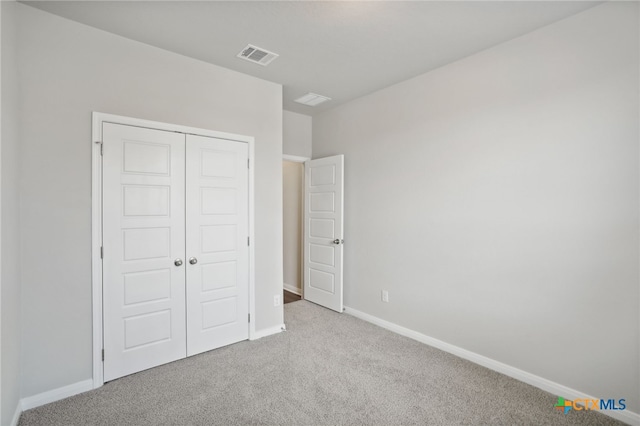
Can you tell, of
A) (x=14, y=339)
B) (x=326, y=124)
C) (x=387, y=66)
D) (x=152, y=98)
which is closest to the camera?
(x=14, y=339)

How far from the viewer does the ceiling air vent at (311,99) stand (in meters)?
3.93

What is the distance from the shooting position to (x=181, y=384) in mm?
2459

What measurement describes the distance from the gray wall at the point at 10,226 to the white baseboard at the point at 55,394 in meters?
0.12

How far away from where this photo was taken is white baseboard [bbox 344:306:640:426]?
81.6 inches

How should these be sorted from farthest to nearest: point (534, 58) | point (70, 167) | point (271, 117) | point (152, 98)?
point (271, 117) < point (152, 98) < point (534, 58) < point (70, 167)

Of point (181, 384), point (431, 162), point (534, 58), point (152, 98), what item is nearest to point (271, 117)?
point (152, 98)

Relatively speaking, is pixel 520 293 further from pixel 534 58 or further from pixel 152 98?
pixel 152 98

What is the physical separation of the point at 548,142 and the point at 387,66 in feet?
5.34

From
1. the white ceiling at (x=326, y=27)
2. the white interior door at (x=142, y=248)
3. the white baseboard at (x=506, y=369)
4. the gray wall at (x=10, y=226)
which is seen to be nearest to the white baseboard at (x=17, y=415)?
the gray wall at (x=10, y=226)

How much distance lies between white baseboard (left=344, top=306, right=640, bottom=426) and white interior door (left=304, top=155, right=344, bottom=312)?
838 mm

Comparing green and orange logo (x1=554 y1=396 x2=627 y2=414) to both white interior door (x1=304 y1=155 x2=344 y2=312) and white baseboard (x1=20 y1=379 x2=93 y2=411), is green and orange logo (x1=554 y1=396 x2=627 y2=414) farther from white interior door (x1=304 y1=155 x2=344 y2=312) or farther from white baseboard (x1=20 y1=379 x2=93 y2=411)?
white baseboard (x1=20 y1=379 x2=93 y2=411)

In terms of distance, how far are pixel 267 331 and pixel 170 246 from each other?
144cm

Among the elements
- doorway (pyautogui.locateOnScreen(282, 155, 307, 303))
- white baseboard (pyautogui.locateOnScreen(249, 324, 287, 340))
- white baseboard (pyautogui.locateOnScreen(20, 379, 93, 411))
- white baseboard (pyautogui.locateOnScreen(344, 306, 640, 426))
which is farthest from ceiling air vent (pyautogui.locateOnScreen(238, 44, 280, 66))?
white baseboard (pyautogui.locateOnScreen(344, 306, 640, 426))

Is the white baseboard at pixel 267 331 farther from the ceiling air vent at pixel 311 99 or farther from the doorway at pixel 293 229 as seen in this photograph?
the ceiling air vent at pixel 311 99
